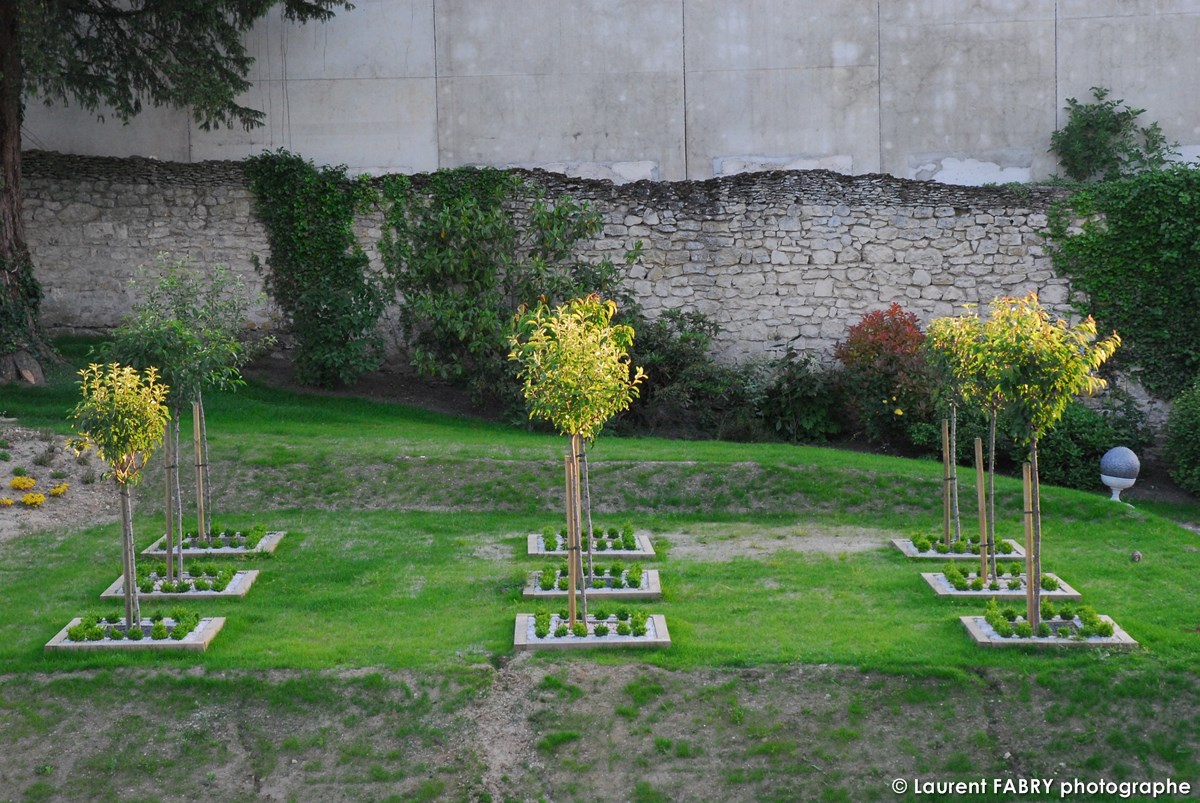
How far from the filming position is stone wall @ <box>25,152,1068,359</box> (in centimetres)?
1650

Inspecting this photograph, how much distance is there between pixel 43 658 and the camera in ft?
24.0

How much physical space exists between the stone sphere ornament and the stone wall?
12.4 feet

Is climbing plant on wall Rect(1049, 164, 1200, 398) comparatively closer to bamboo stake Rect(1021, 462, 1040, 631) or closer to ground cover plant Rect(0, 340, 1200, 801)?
ground cover plant Rect(0, 340, 1200, 801)

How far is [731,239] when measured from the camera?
661 inches

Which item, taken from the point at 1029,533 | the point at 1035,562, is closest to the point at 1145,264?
the point at 1029,533

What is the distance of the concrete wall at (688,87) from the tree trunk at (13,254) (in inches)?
132

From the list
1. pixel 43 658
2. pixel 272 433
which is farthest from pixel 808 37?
pixel 43 658

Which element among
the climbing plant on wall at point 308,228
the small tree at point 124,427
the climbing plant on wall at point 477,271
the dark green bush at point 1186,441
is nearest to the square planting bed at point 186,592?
the small tree at point 124,427

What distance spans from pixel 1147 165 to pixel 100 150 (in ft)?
52.4

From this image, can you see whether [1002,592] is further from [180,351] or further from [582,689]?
[180,351]

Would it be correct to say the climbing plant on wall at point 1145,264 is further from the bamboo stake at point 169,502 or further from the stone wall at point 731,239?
the bamboo stake at point 169,502

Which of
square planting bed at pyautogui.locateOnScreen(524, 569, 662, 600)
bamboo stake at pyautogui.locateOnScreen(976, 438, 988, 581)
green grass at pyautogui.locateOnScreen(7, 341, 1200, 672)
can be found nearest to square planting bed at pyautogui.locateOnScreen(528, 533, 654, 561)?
green grass at pyautogui.locateOnScreen(7, 341, 1200, 672)

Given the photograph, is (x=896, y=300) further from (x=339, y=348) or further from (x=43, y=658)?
(x=43, y=658)

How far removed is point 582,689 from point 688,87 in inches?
528
